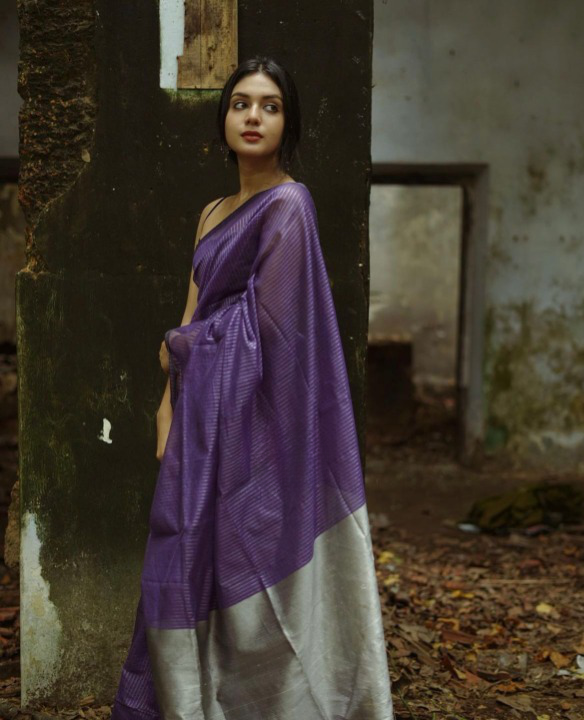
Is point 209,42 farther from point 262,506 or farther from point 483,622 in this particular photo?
point 483,622

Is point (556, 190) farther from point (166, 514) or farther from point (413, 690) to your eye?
point (166, 514)

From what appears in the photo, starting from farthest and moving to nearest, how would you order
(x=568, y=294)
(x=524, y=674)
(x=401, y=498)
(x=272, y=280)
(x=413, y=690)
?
(x=568, y=294) < (x=401, y=498) < (x=524, y=674) < (x=413, y=690) < (x=272, y=280)

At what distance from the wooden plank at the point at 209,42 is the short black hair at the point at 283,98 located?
2.00 ft

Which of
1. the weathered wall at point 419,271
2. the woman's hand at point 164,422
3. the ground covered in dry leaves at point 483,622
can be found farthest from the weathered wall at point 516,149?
the woman's hand at point 164,422

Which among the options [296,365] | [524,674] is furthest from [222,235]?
[524,674]

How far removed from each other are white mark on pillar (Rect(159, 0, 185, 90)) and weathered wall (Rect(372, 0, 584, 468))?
4.09 metres

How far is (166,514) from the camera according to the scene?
237 centimetres

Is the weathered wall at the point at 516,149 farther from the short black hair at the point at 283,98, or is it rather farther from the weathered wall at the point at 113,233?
the short black hair at the point at 283,98

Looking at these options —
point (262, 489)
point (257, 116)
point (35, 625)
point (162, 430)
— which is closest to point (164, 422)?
point (162, 430)

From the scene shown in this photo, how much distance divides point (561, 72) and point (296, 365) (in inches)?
221

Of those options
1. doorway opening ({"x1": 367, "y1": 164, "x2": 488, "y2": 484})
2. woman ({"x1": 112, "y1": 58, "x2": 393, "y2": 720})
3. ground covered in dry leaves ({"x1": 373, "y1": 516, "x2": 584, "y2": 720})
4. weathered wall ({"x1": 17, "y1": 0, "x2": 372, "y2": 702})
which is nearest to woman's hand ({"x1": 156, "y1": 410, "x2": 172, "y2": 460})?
woman ({"x1": 112, "y1": 58, "x2": 393, "y2": 720})

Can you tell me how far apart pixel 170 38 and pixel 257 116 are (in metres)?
0.85

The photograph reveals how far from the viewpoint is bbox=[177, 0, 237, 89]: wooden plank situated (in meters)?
3.05

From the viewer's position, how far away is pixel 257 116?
242 cm
